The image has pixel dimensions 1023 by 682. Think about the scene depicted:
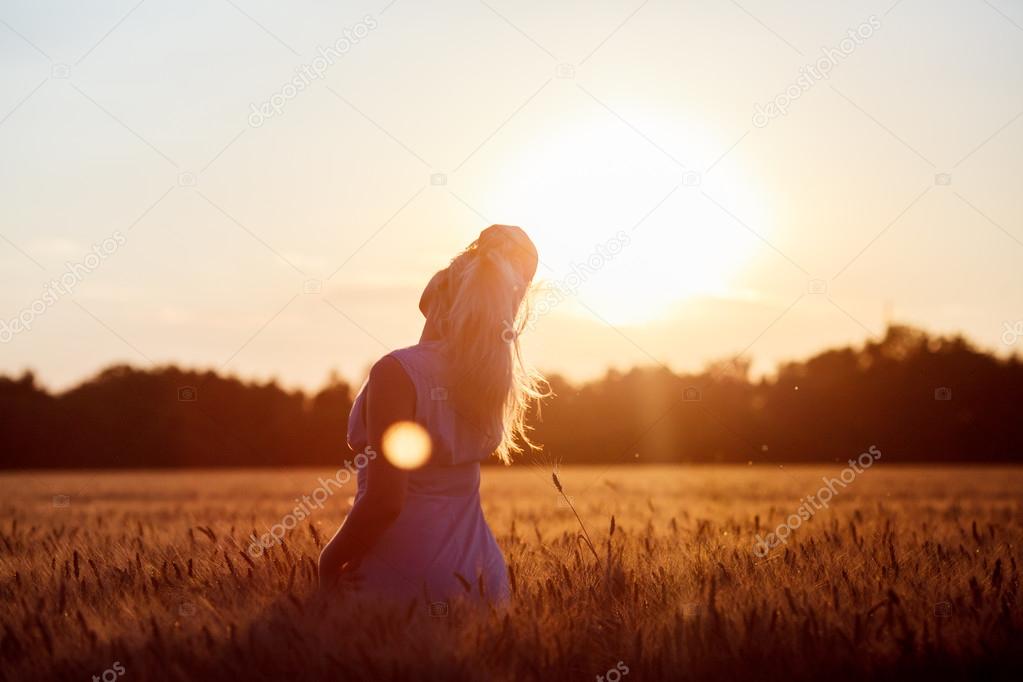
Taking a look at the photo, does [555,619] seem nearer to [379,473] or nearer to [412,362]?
[379,473]

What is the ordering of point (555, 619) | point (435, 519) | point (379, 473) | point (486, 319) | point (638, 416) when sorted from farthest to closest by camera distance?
point (638, 416) → point (435, 519) → point (486, 319) → point (379, 473) → point (555, 619)

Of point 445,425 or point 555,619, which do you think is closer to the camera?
point 555,619

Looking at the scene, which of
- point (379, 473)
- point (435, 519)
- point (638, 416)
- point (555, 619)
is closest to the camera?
point (555, 619)

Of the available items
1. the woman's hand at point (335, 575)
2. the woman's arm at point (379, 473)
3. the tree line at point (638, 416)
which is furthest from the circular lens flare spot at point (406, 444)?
the tree line at point (638, 416)

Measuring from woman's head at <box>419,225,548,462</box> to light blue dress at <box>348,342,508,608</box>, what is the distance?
8 centimetres

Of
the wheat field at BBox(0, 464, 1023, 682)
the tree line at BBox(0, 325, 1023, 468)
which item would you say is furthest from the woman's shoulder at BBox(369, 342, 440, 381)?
the tree line at BBox(0, 325, 1023, 468)

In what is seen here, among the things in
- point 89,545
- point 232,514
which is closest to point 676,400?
point 232,514

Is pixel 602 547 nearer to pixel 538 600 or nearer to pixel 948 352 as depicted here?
pixel 538 600

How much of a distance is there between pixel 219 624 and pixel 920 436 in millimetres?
44745

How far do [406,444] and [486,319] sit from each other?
24.5 inches

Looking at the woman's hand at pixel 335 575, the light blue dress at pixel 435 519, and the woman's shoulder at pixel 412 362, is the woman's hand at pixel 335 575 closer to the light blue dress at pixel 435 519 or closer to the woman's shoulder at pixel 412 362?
the light blue dress at pixel 435 519

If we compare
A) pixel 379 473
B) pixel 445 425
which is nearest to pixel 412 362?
pixel 445 425

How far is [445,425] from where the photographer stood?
14.7ft

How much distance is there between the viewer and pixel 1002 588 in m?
4.86
